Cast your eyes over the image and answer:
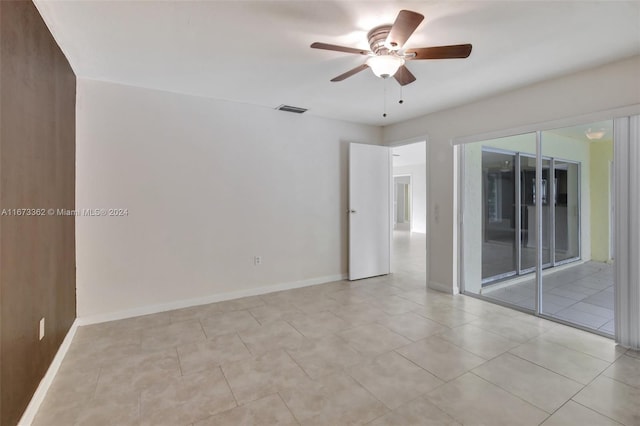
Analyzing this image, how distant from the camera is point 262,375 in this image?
2.21 meters

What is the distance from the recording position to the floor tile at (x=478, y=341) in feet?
8.38

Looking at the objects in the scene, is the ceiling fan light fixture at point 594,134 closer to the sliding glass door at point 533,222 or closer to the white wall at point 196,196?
the sliding glass door at point 533,222

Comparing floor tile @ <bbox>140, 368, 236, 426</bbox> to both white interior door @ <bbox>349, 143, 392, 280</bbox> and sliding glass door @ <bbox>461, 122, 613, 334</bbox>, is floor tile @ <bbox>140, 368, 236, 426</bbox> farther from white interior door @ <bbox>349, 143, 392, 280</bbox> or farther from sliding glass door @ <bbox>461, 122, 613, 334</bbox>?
sliding glass door @ <bbox>461, 122, 613, 334</bbox>

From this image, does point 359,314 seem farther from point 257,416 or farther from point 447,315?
point 257,416

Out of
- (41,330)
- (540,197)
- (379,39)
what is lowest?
(41,330)

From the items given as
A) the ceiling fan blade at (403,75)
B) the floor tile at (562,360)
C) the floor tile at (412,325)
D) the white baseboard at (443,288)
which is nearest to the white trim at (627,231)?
the floor tile at (562,360)

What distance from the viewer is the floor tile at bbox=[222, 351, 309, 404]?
2.03 meters

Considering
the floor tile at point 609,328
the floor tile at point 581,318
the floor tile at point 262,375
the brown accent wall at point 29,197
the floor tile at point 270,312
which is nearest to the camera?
the brown accent wall at point 29,197

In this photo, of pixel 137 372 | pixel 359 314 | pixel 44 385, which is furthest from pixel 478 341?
pixel 44 385

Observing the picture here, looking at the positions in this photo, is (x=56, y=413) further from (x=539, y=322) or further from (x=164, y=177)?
(x=539, y=322)

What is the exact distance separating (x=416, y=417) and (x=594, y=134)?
350 cm

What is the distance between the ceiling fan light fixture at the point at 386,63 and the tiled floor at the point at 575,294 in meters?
3.13

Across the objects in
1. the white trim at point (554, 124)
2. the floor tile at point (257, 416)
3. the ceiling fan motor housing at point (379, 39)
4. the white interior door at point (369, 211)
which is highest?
the ceiling fan motor housing at point (379, 39)

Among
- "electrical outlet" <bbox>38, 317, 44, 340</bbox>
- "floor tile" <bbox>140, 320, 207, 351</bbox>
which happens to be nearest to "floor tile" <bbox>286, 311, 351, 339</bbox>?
"floor tile" <bbox>140, 320, 207, 351</bbox>
